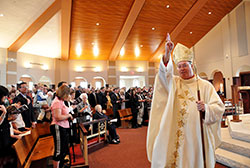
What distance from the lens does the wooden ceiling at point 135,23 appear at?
374 inches

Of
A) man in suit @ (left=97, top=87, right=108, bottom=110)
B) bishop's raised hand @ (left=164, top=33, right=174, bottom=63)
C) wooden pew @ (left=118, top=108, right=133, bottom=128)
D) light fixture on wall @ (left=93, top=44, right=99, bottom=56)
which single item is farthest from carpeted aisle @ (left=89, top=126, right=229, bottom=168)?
light fixture on wall @ (left=93, top=44, right=99, bottom=56)

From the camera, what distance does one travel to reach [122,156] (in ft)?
13.3

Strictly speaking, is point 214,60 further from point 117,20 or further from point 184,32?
point 117,20

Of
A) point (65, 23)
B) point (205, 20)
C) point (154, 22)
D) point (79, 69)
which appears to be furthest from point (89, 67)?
point (205, 20)

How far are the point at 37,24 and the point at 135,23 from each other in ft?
18.6

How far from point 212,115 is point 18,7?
28.7ft

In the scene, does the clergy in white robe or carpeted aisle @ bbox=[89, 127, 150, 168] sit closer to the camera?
the clergy in white robe

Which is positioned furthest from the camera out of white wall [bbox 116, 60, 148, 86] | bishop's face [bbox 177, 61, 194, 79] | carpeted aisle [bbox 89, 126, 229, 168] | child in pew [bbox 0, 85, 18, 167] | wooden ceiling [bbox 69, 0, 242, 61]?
white wall [bbox 116, 60, 148, 86]

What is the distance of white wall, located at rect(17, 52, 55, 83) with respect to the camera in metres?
11.1

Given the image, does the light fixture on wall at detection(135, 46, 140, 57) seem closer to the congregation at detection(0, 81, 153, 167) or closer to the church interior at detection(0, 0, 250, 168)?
the church interior at detection(0, 0, 250, 168)

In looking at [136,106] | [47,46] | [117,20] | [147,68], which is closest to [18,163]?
[136,106]

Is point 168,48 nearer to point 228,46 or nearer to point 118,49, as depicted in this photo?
point 118,49

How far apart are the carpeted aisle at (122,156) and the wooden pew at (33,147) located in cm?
101

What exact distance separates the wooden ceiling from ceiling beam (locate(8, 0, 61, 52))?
928 mm
